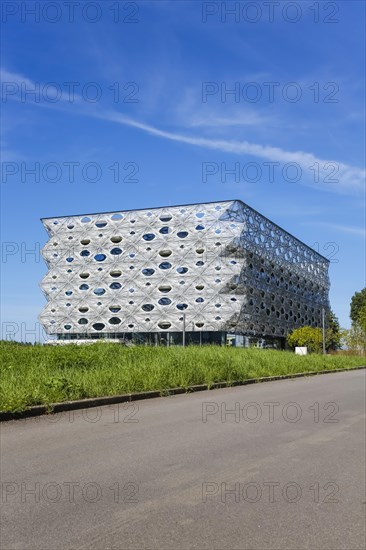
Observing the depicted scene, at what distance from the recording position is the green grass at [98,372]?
32.9ft

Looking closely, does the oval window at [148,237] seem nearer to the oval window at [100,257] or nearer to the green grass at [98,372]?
the oval window at [100,257]

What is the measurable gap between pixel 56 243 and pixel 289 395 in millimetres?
68804

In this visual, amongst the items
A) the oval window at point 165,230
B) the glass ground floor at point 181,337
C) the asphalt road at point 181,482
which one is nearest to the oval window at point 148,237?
the oval window at point 165,230

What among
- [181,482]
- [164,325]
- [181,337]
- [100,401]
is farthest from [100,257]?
[181,482]

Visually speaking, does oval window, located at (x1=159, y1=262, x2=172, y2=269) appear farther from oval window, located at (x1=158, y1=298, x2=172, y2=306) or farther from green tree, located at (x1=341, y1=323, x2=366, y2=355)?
green tree, located at (x1=341, y1=323, x2=366, y2=355)

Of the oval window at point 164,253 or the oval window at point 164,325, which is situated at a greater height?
the oval window at point 164,253

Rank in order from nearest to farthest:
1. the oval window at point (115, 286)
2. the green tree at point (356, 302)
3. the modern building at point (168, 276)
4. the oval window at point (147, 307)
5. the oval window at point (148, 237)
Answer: the modern building at point (168, 276), the oval window at point (147, 307), the oval window at point (148, 237), the oval window at point (115, 286), the green tree at point (356, 302)

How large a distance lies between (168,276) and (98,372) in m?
58.9

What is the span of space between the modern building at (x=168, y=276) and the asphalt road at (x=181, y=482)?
5935cm

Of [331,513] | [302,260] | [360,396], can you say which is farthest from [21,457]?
[302,260]

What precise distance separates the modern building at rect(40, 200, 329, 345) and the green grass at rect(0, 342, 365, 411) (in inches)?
1890

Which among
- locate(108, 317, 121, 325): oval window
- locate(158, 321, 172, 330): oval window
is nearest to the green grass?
locate(158, 321, 172, 330): oval window

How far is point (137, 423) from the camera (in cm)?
886

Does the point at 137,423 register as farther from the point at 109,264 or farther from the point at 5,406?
the point at 109,264
